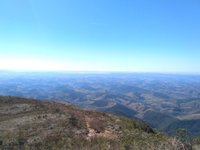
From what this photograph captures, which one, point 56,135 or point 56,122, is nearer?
point 56,135

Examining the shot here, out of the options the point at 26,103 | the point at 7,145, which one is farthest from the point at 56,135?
the point at 26,103

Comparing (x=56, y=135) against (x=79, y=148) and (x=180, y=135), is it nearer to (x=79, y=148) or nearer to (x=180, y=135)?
(x=79, y=148)

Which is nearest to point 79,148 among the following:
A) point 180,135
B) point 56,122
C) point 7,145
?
point 7,145

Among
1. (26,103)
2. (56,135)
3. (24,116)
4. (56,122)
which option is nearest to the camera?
(56,135)

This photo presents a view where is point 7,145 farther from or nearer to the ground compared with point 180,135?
nearer to the ground

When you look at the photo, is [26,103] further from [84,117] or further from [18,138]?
[18,138]

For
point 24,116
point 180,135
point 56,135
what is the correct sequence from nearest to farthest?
point 180,135
point 56,135
point 24,116
